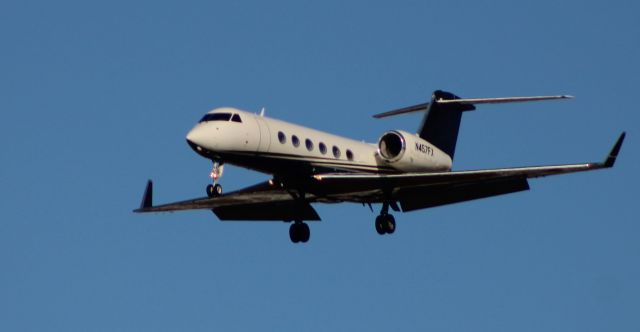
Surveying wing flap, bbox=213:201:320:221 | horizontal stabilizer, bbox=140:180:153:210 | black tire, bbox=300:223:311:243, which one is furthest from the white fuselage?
horizontal stabilizer, bbox=140:180:153:210

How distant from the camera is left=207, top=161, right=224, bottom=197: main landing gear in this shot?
29797 millimetres

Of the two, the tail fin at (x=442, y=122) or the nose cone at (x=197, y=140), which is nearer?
the nose cone at (x=197, y=140)

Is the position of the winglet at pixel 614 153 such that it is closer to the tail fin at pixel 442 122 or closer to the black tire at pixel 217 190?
the tail fin at pixel 442 122

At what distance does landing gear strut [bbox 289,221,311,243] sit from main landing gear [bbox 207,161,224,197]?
446 cm

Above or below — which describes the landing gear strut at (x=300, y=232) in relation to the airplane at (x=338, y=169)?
below

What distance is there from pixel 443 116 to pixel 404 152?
→ 2.77 m

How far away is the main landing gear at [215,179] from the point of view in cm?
2980

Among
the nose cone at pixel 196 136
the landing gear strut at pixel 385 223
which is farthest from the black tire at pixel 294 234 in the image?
the nose cone at pixel 196 136

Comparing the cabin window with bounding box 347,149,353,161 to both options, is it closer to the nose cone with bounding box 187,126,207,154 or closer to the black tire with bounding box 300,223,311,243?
the black tire with bounding box 300,223,311,243

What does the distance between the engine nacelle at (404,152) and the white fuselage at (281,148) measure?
0.02 metres

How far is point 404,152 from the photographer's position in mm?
32844

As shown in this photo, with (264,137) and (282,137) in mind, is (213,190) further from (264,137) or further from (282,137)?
(282,137)

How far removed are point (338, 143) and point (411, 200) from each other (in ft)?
8.30

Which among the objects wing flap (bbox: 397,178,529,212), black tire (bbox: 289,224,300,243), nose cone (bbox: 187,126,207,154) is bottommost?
black tire (bbox: 289,224,300,243)
